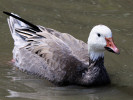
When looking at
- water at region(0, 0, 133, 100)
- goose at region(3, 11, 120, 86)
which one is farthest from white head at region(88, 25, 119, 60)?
water at region(0, 0, 133, 100)

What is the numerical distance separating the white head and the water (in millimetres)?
797

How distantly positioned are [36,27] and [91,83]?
2235mm

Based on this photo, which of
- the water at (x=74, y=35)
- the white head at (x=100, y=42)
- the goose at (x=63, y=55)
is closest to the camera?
the water at (x=74, y=35)

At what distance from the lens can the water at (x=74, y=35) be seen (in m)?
9.17

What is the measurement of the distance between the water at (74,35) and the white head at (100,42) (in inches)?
31.4

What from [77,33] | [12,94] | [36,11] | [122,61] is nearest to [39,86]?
[12,94]

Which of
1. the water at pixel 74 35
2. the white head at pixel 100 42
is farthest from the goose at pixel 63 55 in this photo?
the water at pixel 74 35

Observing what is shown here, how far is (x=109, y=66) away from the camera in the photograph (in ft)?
35.5

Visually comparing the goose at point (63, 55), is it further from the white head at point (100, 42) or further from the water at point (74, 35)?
the water at point (74, 35)

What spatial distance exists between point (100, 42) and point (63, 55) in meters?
1.02

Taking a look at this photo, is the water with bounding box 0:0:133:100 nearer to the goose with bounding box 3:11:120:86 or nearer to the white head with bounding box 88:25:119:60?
the goose with bounding box 3:11:120:86

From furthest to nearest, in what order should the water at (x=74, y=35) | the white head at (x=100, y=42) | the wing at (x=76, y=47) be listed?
the wing at (x=76, y=47), the white head at (x=100, y=42), the water at (x=74, y=35)

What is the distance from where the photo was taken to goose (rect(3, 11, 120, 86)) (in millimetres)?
9503

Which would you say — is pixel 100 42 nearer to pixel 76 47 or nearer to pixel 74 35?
pixel 76 47
